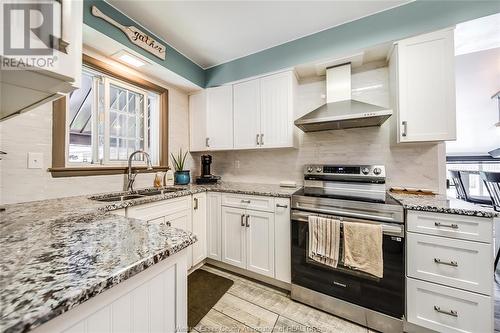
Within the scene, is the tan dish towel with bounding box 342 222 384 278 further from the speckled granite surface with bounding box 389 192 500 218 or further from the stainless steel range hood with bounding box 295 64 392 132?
the stainless steel range hood with bounding box 295 64 392 132

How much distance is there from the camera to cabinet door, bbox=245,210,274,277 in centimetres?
191

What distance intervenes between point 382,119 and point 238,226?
1734 millimetres

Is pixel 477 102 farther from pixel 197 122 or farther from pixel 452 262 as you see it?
pixel 197 122

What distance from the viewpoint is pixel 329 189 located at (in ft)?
6.75

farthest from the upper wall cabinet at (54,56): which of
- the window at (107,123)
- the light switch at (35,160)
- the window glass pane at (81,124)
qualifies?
the window glass pane at (81,124)

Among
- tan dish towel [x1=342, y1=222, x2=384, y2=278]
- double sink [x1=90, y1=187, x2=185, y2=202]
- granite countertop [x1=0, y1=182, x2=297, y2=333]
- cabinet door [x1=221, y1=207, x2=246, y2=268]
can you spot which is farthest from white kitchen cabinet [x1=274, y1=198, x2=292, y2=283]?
double sink [x1=90, y1=187, x2=185, y2=202]

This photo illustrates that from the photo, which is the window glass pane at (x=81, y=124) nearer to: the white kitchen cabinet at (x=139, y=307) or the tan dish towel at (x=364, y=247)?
the white kitchen cabinet at (x=139, y=307)

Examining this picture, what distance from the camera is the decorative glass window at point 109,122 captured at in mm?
1920

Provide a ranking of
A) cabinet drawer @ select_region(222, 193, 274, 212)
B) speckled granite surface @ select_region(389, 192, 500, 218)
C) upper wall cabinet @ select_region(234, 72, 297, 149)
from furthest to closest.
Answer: upper wall cabinet @ select_region(234, 72, 297, 149) < cabinet drawer @ select_region(222, 193, 274, 212) < speckled granite surface @ select_region(389, 192, 500, 218)

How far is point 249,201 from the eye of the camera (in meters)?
2.02

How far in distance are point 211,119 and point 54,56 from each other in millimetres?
2249

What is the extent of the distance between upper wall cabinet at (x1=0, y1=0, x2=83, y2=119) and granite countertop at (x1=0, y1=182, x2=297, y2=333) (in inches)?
19.0

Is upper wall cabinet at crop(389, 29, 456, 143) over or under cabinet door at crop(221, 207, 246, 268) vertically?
over

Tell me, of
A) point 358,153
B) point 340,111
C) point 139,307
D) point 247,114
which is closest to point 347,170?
point 358,153
